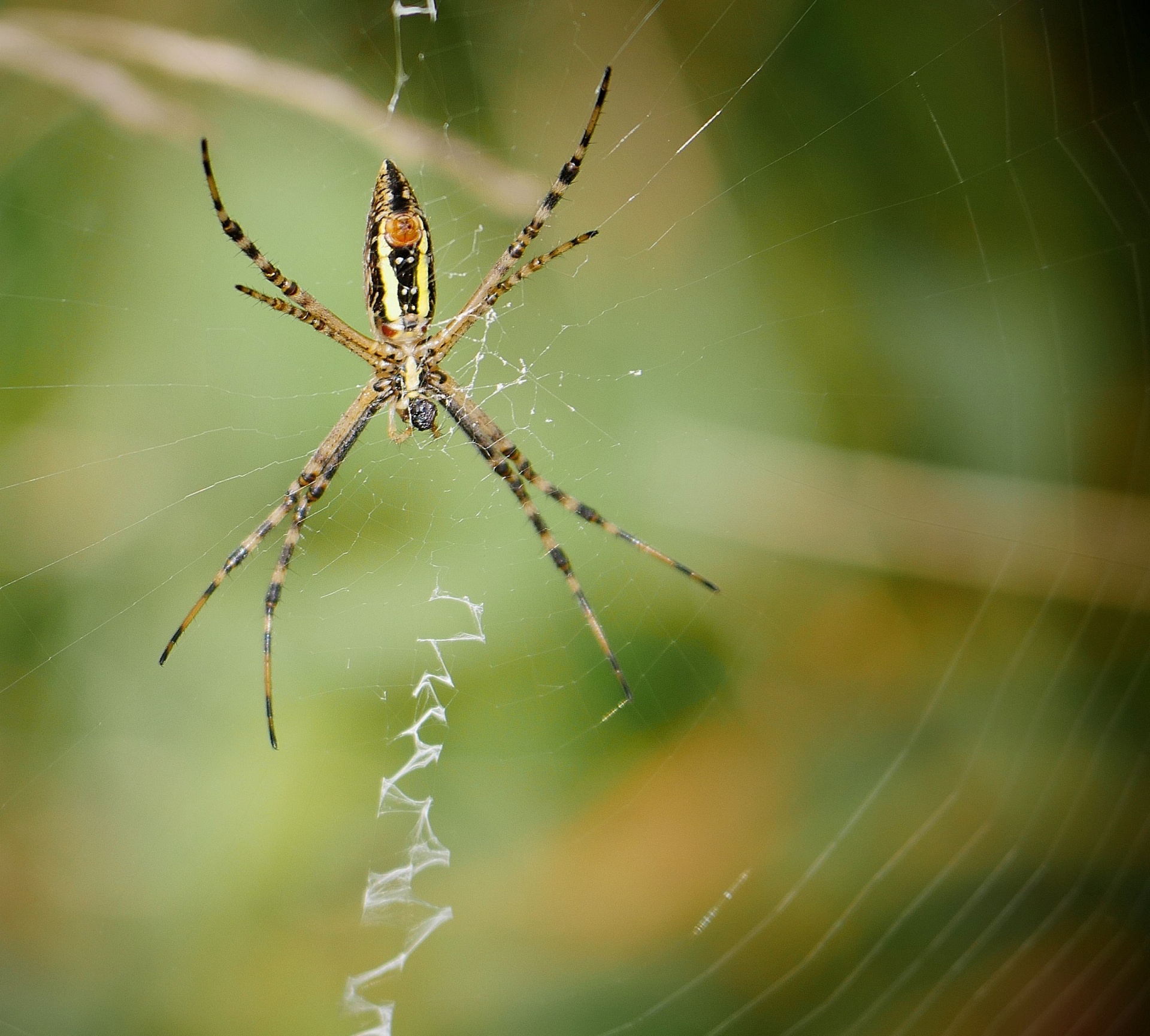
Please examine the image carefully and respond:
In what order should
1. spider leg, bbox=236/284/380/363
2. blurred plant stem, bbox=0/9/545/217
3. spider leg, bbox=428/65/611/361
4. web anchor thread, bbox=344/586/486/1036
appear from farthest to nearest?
web anchor thread, bbox=344/586/486/1036 → blurred plant stem, bbox=0/9/545/217 → spider leg, bbox=428/65/611/361 → spider leg, bbox=236/284/380/363

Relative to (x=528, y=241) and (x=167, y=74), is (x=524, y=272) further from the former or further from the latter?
(x=167, y=74)

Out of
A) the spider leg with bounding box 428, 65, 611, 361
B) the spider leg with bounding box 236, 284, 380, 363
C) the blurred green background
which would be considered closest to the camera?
the spider leg with bounding box 236, 284, 380, 363

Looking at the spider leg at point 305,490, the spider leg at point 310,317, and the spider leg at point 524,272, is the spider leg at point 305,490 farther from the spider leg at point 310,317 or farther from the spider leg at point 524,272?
the spider leg at point 524,272

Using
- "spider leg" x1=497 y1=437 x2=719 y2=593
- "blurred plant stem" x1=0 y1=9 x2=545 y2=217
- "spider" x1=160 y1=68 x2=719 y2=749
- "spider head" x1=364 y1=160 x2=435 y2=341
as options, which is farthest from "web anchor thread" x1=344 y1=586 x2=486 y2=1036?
"blurred plant stem" x1=0 y1=9 x2=545 y2=217

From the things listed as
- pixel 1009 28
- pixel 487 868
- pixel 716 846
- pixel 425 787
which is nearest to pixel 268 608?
pixel 425 787

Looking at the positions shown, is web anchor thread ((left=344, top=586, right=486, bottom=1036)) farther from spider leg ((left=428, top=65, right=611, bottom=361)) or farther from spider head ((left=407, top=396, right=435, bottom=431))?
spider leg ((left=428, top=65, right=611, bottom=361))

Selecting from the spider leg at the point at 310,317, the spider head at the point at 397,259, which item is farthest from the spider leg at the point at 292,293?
the spider head at the point at 397,259

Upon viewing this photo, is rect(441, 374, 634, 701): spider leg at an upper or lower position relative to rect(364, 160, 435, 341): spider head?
lower
